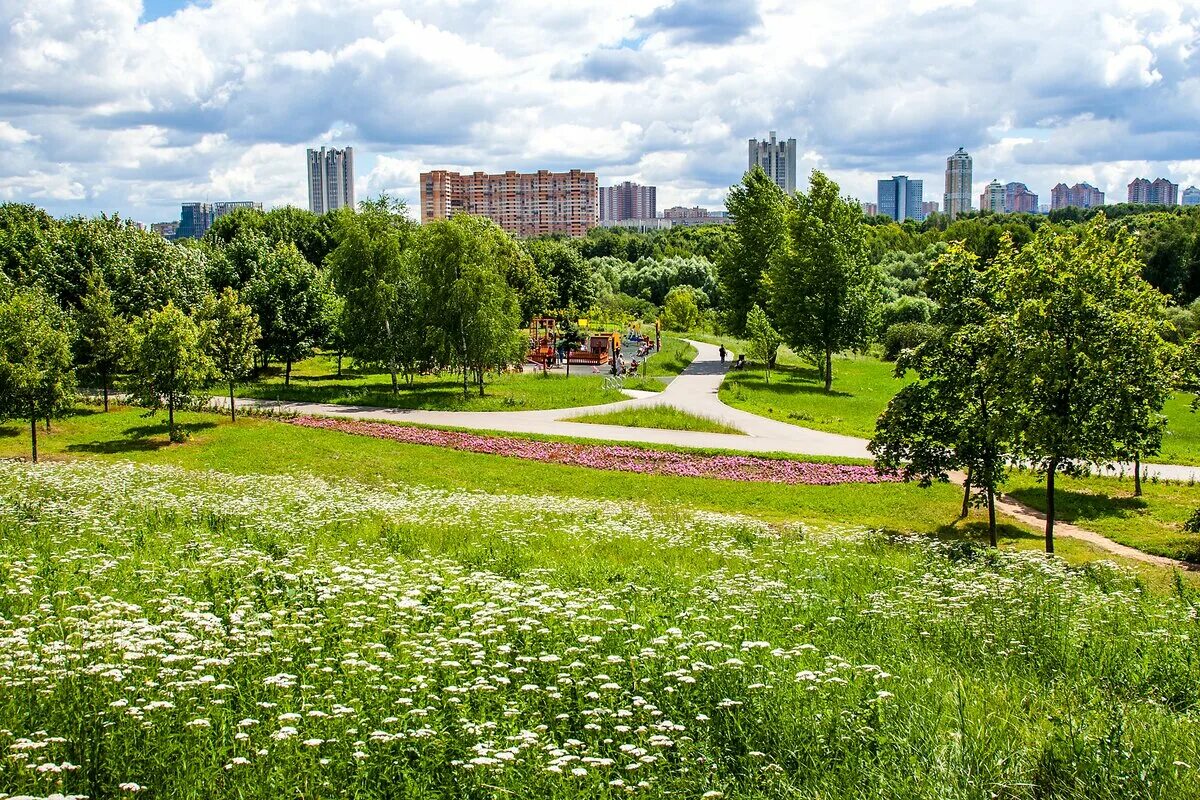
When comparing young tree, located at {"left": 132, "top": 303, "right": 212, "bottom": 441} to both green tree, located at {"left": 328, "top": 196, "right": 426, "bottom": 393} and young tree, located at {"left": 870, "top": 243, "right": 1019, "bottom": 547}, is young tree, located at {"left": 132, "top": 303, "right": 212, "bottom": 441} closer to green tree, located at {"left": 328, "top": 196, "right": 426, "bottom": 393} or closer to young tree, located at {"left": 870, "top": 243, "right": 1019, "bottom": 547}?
green tree, located at {"left": 328, "top": 196, "right": 426, "bottom": 393}

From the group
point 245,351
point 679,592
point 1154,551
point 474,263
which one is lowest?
point 1154,551

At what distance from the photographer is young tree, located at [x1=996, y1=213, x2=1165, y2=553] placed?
1716 centimetres

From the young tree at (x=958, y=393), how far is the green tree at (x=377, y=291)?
30.2m

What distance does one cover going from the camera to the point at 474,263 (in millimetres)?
45344

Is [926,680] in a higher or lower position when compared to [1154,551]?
higher

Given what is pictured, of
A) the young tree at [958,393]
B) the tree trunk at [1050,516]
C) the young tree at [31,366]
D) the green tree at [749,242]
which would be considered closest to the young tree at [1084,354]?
the tree trunk at [1050,516]

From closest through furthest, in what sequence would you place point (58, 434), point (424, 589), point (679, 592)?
point (424, 589) < point (679, 592) < point (58, 434)

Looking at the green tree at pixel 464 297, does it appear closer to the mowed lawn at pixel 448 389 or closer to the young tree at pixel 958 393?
the mowed lawn at pixel 448 389

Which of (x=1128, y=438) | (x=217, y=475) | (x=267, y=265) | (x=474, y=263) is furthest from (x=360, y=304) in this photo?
(x=1128, y=438)

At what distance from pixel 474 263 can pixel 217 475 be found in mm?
24162

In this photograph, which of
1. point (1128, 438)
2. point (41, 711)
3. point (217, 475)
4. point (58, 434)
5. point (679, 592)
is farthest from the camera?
point (58, 434)

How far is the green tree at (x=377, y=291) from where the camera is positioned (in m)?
45.2

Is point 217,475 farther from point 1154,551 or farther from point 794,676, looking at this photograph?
point 1154,551

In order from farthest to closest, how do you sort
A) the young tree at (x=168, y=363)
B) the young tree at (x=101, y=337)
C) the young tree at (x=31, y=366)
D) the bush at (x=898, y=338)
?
the bush at (x=898, y=338) < the young tree at (x=101, y=337) < the young tree at (x=168, y=363) < the young tree at (x=31, y=366)
